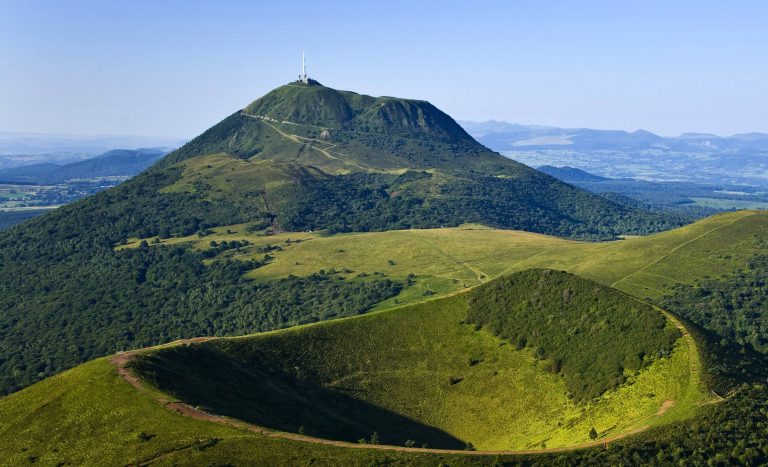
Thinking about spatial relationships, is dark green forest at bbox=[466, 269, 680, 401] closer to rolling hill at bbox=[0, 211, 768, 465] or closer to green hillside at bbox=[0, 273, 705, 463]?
rolling hill at bbox=[0, 211, 768, 465]

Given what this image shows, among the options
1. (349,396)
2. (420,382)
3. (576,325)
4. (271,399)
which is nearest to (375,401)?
(349,396)

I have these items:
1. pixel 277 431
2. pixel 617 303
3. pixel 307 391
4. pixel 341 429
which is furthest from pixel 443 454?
pixel 617 303

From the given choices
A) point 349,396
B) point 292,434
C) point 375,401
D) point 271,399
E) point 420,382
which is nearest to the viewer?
point 292,434

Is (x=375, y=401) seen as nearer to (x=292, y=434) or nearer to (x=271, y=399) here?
(x=271, y=399)

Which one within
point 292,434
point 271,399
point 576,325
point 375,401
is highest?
point 576,325

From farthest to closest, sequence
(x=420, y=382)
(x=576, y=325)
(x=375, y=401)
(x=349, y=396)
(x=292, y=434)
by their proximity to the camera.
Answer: (x=576, y=325), (x=420, y=382), (x=349, y=396), (x=375, y=401), (x=292, y=434)

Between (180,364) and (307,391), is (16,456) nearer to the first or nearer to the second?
(180,364)

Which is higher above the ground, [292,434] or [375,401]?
[292,434]
